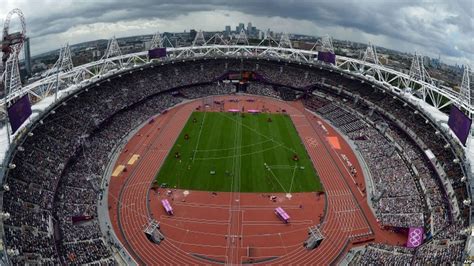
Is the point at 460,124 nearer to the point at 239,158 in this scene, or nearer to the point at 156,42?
the point at 239,158

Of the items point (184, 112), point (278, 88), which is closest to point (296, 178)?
point (184, 112)

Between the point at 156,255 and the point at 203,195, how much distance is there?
11371 mm

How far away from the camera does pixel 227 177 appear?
171ft

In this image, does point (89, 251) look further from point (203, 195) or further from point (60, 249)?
point (203, 195)

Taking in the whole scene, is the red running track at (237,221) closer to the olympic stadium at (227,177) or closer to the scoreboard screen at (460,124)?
the olympic stadium at (227,177)

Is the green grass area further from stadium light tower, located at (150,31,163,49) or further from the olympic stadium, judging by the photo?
stadium light tower, located at (150,31,163,49)

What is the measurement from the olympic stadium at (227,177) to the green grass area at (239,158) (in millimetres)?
275

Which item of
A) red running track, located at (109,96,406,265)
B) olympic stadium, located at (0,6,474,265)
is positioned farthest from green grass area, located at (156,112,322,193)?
red running track, located at (109,96,406,265)

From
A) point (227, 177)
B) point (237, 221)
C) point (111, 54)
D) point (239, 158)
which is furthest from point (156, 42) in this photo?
point (237, 221)

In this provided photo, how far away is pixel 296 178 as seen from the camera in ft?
172

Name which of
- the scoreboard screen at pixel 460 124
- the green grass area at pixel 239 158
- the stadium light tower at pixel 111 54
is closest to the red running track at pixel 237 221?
the green grass area at pixel 239 158

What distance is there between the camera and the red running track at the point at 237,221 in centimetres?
3853

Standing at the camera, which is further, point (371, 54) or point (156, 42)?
point (156, 42)

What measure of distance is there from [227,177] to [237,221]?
992cm
